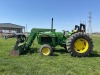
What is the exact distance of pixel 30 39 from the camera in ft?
38.6

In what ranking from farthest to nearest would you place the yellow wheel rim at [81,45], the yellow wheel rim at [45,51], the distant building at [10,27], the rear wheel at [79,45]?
the distant building at [10,27]
the yellow wheel rim at [81,45]
the yellow wheel rim at [45,51]
the rear wheel at [79,45]

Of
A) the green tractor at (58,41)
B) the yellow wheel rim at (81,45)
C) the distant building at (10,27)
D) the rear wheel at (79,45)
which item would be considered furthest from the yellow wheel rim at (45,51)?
the distant building at (10,27)

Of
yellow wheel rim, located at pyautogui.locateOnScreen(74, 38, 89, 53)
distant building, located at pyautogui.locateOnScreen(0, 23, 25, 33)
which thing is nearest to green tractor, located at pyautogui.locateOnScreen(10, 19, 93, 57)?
yellow wheel rim, located at pyautogui.locateOnScreen(74, 38, 89, 53)

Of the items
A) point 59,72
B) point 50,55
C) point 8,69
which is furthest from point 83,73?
point 50,55

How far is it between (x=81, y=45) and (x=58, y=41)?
1.52 meters

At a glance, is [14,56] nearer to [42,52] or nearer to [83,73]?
[42,52]

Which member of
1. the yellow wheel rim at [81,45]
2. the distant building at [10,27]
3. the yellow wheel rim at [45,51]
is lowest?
the yellow wheel rim at [45,51]

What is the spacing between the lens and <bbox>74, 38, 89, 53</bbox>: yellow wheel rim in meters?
11.1

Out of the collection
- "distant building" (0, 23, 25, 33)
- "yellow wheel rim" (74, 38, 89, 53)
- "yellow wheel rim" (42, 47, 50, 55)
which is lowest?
A: "yellow wheel rim" (42, 47, 50, 55)

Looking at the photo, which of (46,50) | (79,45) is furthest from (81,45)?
(46,50)

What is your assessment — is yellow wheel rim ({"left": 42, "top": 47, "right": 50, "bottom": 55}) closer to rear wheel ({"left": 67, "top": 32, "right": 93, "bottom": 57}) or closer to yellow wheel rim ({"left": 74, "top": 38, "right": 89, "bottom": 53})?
rear wheel ({"left": 67, "top": 32, "right": 93, "bottom": 57})

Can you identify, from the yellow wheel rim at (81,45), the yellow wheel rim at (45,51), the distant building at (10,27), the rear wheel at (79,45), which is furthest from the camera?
the distant building at (10,27)

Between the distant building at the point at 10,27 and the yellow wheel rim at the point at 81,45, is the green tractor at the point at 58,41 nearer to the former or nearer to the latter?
the yellow wheel rim at the point at 81,45

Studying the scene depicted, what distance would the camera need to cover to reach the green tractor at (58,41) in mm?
10828
